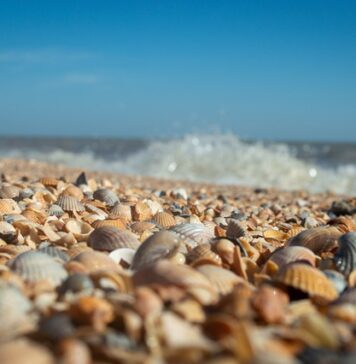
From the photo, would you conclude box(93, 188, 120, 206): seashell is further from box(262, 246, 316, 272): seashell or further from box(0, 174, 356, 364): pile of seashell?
box(262, 246, 316, 272): seashell

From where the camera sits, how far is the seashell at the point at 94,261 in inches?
82.9

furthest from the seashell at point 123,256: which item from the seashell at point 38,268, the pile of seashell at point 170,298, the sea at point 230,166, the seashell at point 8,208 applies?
the sea at point 230,166

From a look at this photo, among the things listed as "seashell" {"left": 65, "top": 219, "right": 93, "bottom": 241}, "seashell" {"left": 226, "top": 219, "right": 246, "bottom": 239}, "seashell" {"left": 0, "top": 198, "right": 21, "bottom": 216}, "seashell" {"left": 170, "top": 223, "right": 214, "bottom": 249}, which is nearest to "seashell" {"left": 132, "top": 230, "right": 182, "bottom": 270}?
"seashell" {"left": 170, "top": 223, "right": 214, "bottom": 249}

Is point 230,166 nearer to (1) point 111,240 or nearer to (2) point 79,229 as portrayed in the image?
(2) point 79,229

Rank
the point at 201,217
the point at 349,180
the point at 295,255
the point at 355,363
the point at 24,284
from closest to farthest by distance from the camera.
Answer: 1. the point at 355,363
2. the point at 24,284
3. the point at 295,255
4. the point at 201,217
5. the point at 349,180

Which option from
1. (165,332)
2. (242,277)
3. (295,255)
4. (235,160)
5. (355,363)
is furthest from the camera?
(235,160)

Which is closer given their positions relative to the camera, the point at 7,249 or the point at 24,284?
the point at 24,284

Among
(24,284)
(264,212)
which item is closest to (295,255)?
(24,284)

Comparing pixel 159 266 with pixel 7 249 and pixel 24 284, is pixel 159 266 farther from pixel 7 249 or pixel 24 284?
pixel 7 249

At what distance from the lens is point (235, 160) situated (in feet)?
52.9

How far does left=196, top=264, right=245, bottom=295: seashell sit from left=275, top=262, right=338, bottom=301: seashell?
0.18 m

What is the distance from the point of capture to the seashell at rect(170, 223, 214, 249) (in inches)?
108

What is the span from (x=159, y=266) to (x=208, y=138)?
58.1ft

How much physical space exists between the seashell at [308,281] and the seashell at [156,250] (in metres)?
0.49
